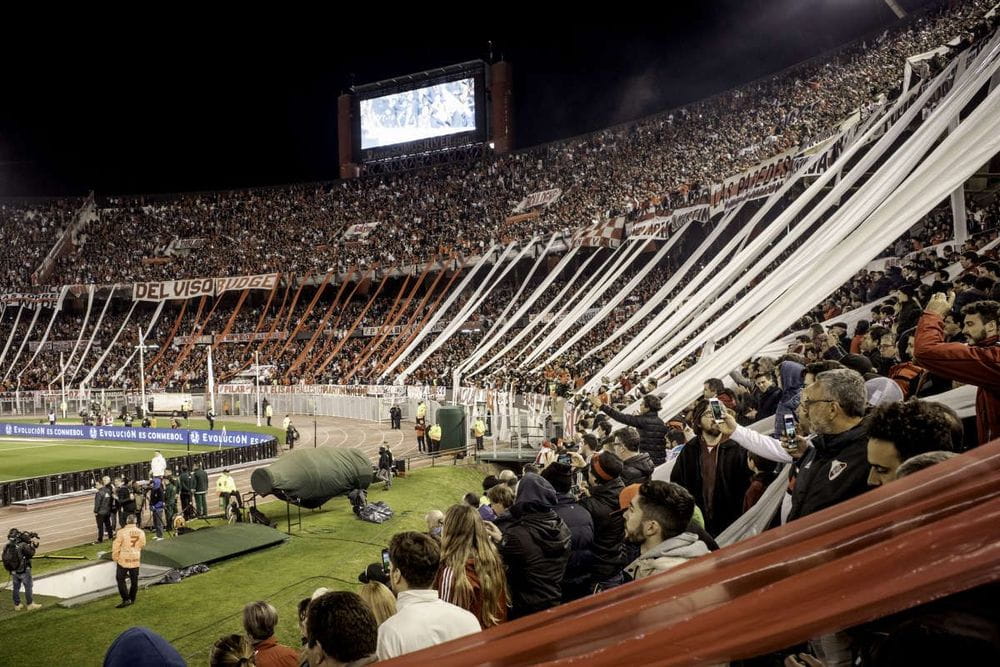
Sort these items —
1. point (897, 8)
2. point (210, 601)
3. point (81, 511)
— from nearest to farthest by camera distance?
point (210, 601) < point (81, 511) < point (897, 8)

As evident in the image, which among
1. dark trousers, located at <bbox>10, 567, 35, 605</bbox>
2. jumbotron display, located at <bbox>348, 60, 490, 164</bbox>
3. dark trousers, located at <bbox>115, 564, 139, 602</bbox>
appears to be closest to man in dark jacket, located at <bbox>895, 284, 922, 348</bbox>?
dark trousers, located at <bbox>115, 564, 139, 602</bbox>

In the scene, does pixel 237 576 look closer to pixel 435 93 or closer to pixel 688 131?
pixel 688 131

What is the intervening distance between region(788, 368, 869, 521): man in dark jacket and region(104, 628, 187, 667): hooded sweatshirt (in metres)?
2.98

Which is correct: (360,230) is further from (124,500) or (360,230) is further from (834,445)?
(834,445)

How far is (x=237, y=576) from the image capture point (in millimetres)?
13422

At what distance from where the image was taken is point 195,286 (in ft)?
179

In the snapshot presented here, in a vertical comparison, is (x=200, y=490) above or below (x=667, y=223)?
below

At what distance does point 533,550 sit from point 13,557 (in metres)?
10.8

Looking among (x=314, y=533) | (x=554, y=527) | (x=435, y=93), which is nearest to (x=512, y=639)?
(x=554, y=527)

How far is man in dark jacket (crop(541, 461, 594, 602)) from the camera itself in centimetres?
543

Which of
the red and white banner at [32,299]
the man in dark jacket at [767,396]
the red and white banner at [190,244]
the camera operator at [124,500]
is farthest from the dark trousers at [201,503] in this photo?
the red and white banner at [190,244]

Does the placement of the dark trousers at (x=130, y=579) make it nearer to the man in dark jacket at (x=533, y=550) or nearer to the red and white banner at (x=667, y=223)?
the man in dark jacket at (x=533, y=550)

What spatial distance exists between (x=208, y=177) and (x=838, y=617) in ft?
254

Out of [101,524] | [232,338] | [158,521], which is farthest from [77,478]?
[232,338]
